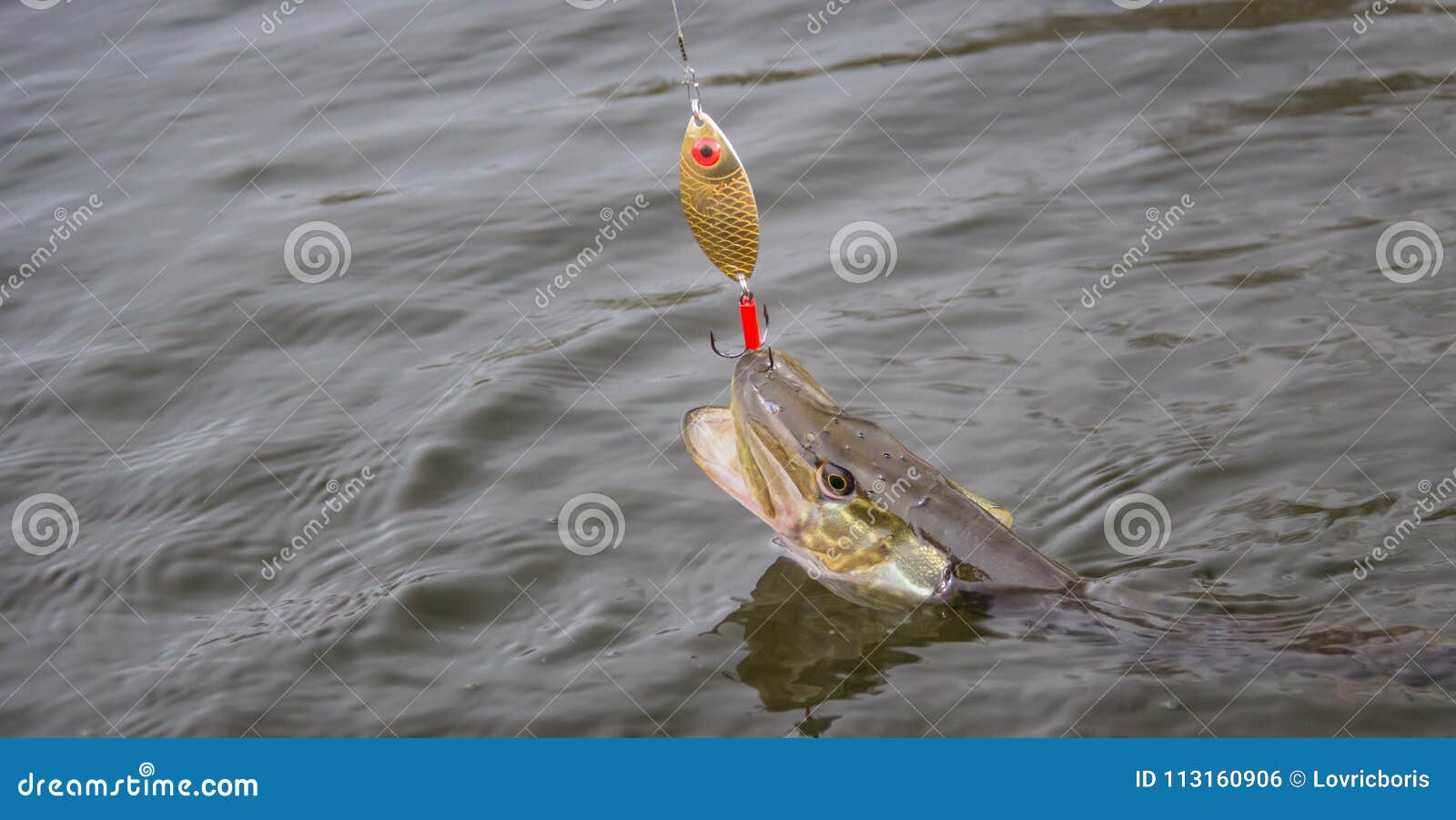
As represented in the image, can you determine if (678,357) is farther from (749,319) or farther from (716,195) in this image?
(716,195)

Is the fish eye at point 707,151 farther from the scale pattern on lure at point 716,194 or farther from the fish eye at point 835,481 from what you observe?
the fish eye at point 835,481

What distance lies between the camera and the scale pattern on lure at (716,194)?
4156 mm

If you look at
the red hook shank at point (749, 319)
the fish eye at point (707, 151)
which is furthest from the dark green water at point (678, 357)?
the fish eye at point (707, 151)

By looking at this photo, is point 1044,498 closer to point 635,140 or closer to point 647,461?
point 647,461

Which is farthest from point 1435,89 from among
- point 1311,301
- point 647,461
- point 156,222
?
point 156,222

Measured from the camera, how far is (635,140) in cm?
914

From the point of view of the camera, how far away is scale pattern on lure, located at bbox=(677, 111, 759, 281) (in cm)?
416

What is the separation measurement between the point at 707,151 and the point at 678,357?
9.85 feet

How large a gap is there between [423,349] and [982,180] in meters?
3.35

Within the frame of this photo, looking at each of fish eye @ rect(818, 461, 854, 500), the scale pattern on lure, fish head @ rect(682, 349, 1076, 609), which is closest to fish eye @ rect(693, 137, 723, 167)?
the scale pattern on lure

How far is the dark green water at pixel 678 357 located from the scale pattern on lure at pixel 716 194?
1.62 metres

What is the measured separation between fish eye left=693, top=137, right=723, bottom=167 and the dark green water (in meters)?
1.87

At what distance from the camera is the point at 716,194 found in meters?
4.20

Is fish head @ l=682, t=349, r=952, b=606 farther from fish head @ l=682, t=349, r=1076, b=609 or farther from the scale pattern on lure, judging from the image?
the scale pattern on lure
